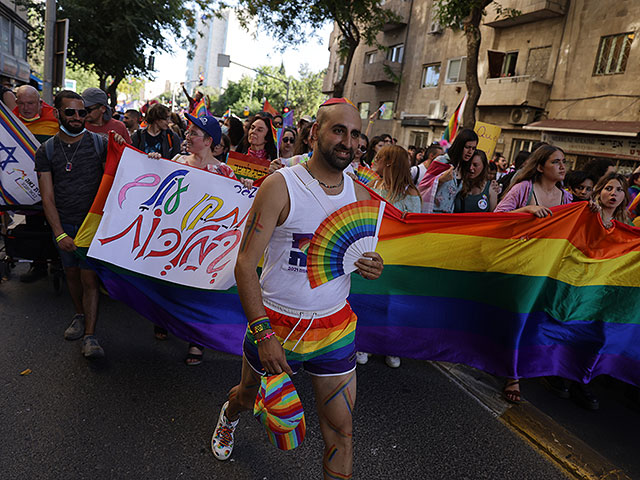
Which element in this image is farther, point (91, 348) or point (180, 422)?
point (91, 348)

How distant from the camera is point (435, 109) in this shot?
24.9m

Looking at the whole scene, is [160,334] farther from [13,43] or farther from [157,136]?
[13,43]

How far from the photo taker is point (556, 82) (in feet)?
60.8

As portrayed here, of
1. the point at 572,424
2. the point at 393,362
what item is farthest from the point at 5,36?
the point at 572,424

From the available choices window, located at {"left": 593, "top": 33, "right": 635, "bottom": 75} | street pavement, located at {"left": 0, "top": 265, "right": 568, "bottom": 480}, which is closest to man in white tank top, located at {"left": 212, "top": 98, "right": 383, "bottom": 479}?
street pavement, located at {"left": 0, "top": 265, "right": 568, "bottom": 480}

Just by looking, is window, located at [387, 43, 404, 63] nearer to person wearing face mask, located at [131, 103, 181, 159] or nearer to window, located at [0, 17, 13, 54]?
window, located at [0, 17, 13, 54]

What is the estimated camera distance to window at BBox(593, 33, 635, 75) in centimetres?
1602

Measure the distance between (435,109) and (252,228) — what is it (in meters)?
24.6

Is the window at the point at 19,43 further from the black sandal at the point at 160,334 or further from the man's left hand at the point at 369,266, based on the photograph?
the man's left hand at the point at 369,266

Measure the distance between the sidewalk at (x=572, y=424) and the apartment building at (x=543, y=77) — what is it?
13.7 metres

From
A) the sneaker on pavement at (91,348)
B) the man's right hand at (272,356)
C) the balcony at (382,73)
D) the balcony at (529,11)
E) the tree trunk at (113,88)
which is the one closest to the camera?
the man's right hand at (272,356)

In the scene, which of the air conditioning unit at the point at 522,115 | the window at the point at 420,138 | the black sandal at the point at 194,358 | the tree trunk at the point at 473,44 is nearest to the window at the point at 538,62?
the air conditioning unit at the point at 522,115

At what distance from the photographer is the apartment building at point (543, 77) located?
16.0 m

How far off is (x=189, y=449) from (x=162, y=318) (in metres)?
1.21
